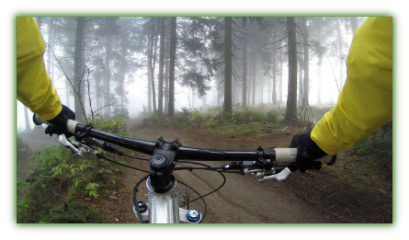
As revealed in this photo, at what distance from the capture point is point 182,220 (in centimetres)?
162

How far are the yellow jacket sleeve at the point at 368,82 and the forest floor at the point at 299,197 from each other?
11.3ft

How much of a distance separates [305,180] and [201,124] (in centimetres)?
800

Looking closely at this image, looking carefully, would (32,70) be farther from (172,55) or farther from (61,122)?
(172,55)

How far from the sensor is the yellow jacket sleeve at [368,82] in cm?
108

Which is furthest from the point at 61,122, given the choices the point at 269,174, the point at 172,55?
the point at 172,55

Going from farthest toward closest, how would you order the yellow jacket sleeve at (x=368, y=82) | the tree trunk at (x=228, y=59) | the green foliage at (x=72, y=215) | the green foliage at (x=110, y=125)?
1. the tree trunk at (x=228, y=59)
2. the green foliage at (x=110, y=125)
3. the green foliage at (x=72, y=215)
4. the yellow jacket sleeve at (x=368, y=82)

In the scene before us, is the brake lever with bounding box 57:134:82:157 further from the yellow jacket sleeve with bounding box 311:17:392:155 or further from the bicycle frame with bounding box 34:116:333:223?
the yellow jacket sleeve with bounding box 311:17:392:155

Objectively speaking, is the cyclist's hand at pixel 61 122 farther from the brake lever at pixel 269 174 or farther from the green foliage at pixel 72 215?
the green foliage at pixel 72 215

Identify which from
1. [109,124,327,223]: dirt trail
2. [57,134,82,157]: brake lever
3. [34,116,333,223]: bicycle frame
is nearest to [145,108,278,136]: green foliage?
[109,124,327,223]: dirt trail

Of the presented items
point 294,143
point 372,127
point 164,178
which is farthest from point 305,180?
point 164,178

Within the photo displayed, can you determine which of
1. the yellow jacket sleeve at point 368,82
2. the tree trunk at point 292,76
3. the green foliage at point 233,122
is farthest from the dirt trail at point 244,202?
the tree trunk at point 292,76

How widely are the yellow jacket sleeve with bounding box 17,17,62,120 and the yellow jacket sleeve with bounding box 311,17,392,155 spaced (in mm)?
1932

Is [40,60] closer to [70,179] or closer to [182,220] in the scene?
[182,220]

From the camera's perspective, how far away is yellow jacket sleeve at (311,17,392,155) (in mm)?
1076
